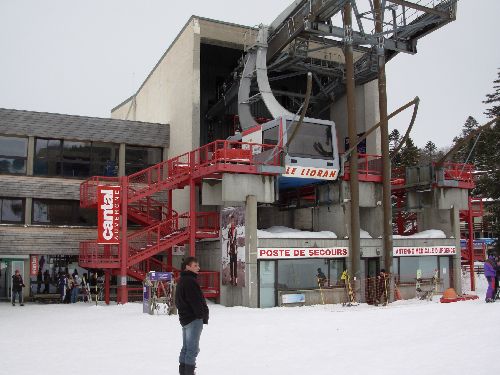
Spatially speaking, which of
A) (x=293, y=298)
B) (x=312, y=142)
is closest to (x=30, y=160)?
(x=312, y=142)

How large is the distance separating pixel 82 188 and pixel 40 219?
3.36m

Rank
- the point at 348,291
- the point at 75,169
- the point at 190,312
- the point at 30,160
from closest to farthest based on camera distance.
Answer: the point at 190,312, the point at 348,291, the point at 30,160, the point at 75,169

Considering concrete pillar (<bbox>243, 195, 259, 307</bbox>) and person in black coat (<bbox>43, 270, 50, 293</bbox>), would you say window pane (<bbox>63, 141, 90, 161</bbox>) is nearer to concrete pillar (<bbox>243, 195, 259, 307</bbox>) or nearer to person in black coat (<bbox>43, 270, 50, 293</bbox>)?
person in black coat (<bbox>43, 270, 50, 293</bbox>)

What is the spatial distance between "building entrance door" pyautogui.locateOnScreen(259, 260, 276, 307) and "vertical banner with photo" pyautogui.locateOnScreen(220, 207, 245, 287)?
0.85 metres

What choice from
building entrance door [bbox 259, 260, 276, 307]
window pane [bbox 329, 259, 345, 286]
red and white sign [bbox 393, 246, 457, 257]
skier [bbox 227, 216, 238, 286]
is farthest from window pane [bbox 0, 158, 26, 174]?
red and white sign [bbox 393, 246, 457, 257]

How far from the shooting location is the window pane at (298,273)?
981 inches

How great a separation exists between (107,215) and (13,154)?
8.91 meters

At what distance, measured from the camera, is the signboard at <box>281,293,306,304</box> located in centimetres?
2448

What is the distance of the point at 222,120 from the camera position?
126 ft

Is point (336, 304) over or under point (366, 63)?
under

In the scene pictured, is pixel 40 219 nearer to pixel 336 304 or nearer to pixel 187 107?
pixel 187 107

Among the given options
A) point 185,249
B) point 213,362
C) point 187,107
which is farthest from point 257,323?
point 187,107

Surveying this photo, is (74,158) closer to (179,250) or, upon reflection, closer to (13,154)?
(13,154)

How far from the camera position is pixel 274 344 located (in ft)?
43.6
